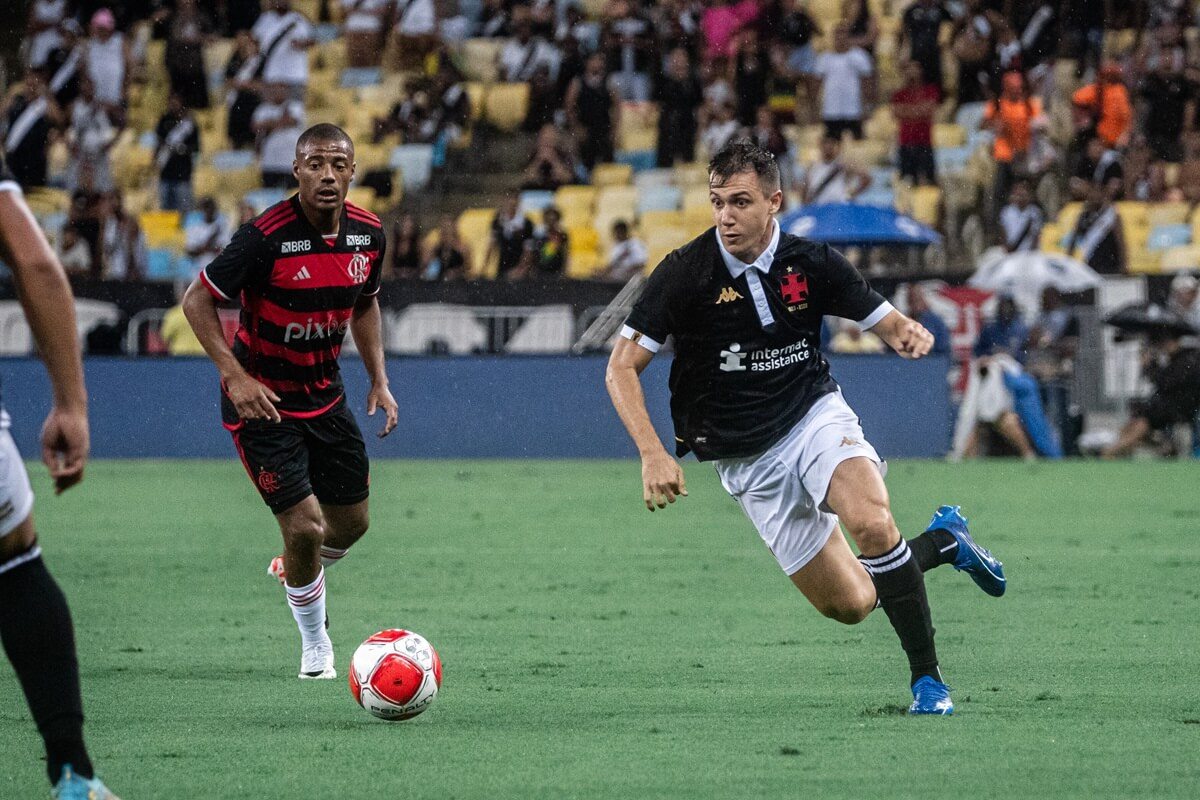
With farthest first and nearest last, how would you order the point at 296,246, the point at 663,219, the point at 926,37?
1. the point at 926,37
2. the point at 663,219
3. the point at 296,246

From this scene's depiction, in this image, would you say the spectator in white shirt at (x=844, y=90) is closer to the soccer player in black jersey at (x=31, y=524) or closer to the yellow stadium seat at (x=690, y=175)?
the yellow stadium seat at (x=690, y=175)

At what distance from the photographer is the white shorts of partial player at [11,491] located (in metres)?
4.44

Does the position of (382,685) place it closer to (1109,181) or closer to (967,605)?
(967,605)

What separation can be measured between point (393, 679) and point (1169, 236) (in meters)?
17.6

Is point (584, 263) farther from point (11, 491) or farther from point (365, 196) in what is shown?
point (11, 491)

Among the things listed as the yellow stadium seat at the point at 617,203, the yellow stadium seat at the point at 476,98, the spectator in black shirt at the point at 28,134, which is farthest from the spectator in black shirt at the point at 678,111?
the spectator in black shirt at the point at 28,134

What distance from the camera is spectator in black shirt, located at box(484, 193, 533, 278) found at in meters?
22.1

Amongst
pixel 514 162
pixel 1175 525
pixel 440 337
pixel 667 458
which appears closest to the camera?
pixel 667 458

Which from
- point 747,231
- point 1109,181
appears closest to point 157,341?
point 1109,181

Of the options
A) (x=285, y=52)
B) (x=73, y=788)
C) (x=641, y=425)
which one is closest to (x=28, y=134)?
(x=285, y=52)

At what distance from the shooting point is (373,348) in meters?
8.52

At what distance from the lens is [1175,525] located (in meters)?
13.6

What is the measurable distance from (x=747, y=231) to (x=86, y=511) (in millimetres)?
9520

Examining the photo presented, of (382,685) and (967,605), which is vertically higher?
(382,685)
